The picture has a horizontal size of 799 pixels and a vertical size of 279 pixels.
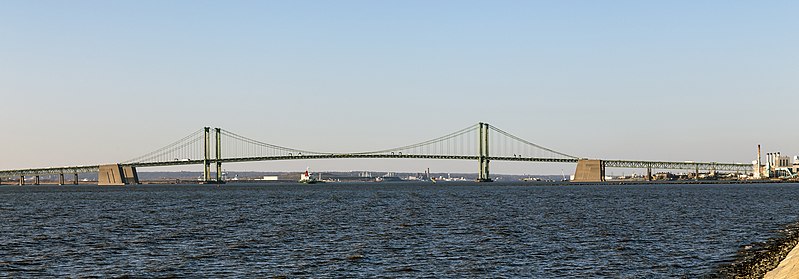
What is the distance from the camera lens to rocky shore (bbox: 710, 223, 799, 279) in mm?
24942

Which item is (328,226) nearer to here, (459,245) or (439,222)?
(439,222)

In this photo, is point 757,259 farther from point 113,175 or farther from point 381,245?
point 113,175

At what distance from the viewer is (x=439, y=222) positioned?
4712 cm

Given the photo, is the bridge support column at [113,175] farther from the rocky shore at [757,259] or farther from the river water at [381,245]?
the rocky shore at [757,259]

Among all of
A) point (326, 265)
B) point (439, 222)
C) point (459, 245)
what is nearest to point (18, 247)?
point (326, 265)

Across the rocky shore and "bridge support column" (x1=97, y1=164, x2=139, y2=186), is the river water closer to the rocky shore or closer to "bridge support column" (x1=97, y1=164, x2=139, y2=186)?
the rocky shore

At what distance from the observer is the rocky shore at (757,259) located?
24.9 meters

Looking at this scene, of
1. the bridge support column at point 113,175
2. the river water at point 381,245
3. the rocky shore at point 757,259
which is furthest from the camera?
the bridge support column at point 113,175

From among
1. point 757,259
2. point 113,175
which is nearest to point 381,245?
point 757,259

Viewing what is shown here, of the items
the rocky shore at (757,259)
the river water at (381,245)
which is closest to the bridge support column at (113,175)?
the river water at (381,245)

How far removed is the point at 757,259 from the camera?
28641 mm

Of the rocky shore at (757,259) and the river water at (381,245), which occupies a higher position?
the river water at (381,245)

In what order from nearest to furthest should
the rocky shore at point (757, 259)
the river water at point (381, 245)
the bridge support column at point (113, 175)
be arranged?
the rocky shore at point (757, 259), the river water at point (381, 245), the bridge support column at point (113, 175)

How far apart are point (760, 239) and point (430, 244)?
44.2ft
